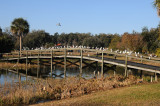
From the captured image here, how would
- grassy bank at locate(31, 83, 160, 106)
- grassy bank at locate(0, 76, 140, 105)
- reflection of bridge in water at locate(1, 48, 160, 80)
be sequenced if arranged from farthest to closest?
reflection of bridge in water at locate(1, 48, 160, 80) → grassy bank at locate(0, 76, 140, 105) → grassy bank at locate(31, 83, 160, 106)

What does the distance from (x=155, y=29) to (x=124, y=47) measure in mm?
7446

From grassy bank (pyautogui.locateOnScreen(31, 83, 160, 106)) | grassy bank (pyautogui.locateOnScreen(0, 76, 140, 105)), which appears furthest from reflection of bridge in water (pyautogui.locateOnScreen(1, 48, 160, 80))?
grassy bank (pyautogui.locateOnScreen(31, 83, 160, 106))

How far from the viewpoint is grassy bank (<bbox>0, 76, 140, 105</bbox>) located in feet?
37.1

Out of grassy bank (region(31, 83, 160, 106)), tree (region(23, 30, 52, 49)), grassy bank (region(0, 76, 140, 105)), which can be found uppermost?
tree (region(23, 30, 52, 49))

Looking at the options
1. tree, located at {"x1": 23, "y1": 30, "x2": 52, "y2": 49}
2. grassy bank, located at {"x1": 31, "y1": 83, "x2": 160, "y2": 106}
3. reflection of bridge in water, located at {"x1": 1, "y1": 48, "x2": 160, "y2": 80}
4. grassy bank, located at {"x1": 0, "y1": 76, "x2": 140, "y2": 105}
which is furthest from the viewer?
tree, located at {"x1": 23, "y1": 30, "x2": 52, "y2": 49}

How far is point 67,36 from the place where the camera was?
102125 mm

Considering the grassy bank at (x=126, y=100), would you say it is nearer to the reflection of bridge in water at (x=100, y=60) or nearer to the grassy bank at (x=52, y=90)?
the grassy bank at (x=52, y=90)

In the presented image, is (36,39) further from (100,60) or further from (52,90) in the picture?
(52,90)

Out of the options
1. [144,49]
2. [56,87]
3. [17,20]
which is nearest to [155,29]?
[144,49]

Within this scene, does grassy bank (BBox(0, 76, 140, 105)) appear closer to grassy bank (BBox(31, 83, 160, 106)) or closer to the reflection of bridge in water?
grassy bank (BBox(31, 83, 160, 106))

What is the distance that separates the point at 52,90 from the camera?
12.8m

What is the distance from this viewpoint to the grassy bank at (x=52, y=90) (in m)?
11.3

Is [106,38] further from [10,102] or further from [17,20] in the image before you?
[10,102]

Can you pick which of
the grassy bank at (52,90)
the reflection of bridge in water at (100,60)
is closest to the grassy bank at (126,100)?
the grassy bank at (52,90)
